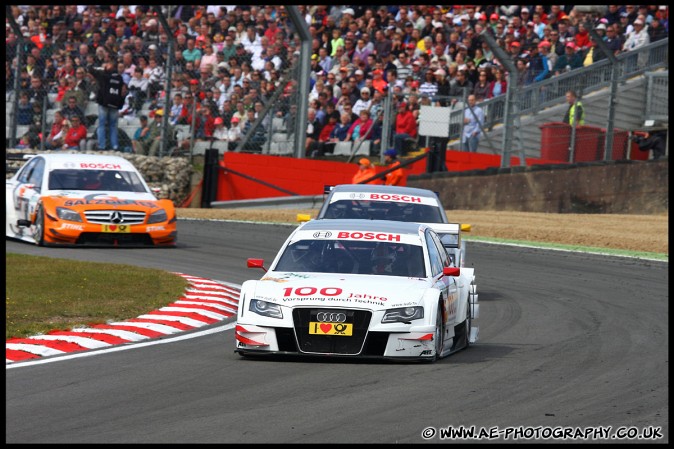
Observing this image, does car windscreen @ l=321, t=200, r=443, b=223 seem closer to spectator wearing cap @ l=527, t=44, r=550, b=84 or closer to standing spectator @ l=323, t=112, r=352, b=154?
spectator wearing cap @ l=527, t=44, r=550, b=84

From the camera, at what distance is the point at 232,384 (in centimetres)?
855

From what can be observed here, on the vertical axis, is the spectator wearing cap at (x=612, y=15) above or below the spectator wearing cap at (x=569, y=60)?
above

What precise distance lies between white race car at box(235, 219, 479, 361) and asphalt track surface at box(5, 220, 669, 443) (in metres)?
0.15

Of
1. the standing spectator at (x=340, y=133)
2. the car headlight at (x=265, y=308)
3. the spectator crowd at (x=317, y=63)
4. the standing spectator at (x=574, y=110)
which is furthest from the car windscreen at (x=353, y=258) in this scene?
the standing spectator at (x=340, y=133)

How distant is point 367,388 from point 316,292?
4.88 ft

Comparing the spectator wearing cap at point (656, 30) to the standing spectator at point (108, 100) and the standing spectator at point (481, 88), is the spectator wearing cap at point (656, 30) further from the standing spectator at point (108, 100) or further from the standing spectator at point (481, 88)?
the standing spectator at point (108, 100)

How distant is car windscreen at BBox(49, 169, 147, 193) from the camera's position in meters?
20.1

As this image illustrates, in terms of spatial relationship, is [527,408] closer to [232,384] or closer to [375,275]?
[232,384]

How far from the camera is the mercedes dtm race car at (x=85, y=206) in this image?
19.4m

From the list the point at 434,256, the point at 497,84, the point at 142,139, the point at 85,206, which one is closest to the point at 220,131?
the point at 142,139

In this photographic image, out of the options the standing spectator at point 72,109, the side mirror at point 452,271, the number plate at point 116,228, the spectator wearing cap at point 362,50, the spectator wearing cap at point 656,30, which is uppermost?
the spectator wearing cap at point 656,30

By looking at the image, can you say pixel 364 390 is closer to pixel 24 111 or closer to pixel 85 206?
pixel 85 206

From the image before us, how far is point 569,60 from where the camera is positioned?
25.8 m

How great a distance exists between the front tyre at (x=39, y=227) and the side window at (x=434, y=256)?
9.82m
